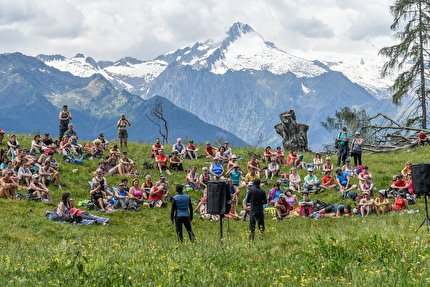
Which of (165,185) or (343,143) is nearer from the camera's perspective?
(165,185)

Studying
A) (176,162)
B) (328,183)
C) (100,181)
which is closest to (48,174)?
(100,181)

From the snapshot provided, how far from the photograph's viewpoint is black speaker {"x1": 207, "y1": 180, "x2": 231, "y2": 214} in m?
10.3

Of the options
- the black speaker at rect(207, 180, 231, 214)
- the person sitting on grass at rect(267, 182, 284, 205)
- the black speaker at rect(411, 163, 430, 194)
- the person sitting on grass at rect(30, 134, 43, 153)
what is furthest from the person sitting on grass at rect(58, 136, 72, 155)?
the black speaker at rect(411, 163, 430, 194)

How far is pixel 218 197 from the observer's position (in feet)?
33.7

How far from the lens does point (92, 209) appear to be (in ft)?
48.1

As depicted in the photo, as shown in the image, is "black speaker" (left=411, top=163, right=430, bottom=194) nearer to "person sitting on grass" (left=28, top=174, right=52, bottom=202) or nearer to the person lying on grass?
"person sitting on grass" (left=28, top=174, right=52, bottom=202)

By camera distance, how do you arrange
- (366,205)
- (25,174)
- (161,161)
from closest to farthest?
1. (366,205)
2. (25,174)
3. (161,161)

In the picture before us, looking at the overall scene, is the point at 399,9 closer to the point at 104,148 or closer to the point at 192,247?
the point at 104,148

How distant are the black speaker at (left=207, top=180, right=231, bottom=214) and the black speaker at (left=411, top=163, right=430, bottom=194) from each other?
17.0 feet

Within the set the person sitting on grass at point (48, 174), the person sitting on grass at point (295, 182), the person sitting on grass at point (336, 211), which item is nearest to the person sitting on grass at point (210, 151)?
the person sitting on grass at point (295, 182)

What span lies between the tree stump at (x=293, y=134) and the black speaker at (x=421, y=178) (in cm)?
2174

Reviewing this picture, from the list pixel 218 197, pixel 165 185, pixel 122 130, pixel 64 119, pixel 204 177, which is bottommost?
pixel 218 197

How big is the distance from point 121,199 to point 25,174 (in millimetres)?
4347

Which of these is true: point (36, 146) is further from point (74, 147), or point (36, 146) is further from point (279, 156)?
point (279, 156)
